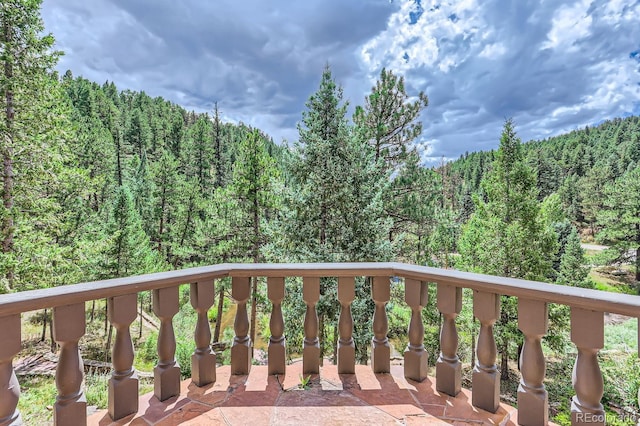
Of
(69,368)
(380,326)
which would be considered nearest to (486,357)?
(380,326)

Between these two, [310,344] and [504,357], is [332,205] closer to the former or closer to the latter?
[310,344]

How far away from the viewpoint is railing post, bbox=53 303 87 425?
1366mm

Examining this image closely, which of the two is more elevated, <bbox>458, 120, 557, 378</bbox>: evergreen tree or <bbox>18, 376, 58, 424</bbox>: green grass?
<bbox>458, 120, 557, 378</bbox>: evergreen tree

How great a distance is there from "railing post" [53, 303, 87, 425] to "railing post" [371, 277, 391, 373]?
1565mm

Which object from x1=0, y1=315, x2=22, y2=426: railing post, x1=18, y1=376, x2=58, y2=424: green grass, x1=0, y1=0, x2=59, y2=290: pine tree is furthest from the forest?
x1=0, y1=315, x2=22, y2=426: railing post

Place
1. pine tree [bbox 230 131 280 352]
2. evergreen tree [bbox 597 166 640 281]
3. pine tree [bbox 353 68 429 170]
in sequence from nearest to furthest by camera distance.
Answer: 1. pine tree [bbox 353 68 429 170]
2. pine tree [bbox 230 131 280 352]
3. evergreen tree [bbox 597 166 640 281]

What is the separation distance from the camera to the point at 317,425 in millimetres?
1560

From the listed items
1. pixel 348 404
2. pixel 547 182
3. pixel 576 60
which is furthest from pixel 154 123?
pixel 547 182

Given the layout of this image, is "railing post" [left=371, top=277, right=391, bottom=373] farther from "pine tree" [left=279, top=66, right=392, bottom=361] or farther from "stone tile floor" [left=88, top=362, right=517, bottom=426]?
"pine tree" [left=279, top=66, right=392, bottom=361]

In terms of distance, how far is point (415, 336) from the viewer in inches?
76.4

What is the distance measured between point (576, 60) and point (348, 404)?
407 inches

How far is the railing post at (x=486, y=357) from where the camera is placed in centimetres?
161

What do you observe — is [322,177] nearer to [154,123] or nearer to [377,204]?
[377,204]

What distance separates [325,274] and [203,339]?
85 centimetres
